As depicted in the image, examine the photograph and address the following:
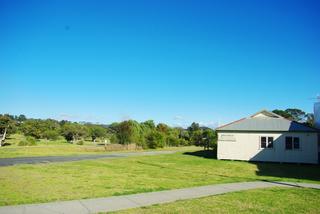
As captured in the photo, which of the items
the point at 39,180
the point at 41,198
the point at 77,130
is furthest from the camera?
the point at 77,130

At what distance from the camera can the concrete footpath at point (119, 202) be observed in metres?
8.18

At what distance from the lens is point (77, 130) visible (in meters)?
74.0

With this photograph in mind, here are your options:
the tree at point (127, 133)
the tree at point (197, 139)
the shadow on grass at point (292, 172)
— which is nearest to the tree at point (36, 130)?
the tree at point (127, 133)

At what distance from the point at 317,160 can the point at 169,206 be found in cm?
2074

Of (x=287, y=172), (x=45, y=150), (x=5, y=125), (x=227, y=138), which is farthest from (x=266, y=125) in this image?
(x=5, y=125)

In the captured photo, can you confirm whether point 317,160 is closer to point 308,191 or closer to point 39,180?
point 308,191

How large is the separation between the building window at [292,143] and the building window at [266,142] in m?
1.37

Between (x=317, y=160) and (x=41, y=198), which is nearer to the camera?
(x=41, y=198)

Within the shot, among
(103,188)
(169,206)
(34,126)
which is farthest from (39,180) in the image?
(34,126)

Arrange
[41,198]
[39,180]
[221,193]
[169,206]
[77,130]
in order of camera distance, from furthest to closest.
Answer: [77,130] → [39,180] → [221,193] → [41,198] → [169,206]

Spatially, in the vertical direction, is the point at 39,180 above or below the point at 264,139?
below

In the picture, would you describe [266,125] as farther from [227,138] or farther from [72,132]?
[72,132]

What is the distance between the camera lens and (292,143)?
2609 centimetres

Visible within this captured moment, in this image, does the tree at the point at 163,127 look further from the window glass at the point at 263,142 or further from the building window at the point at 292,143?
the building window at the point at 292,143
